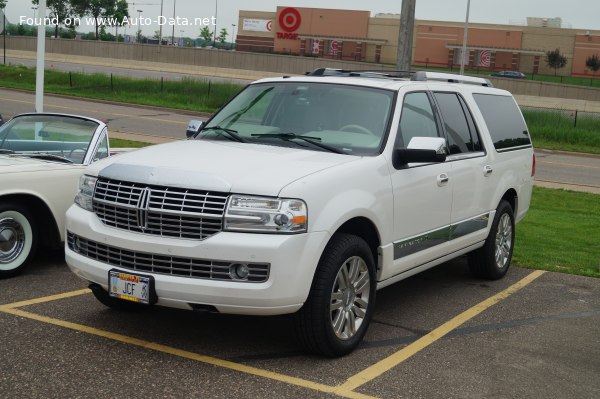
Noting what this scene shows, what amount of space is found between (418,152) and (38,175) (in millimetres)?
3395

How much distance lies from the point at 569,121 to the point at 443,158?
28638mm

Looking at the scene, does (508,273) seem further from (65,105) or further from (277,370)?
(65,105)

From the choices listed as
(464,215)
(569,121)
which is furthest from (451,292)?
(569,121)

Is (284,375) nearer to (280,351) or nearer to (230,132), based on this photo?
(280,351)

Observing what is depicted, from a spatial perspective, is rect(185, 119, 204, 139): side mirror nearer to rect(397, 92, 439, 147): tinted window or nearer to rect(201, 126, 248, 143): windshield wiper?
rect(201, 126, 248, 143): windshield wiper

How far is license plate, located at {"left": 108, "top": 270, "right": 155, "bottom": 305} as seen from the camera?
5277 mm

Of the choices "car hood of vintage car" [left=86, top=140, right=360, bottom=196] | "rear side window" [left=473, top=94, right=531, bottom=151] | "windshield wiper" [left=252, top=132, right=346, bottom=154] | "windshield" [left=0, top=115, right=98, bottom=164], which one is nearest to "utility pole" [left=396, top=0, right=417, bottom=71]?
"rear side window" [left=473, top=94, right=531, bottom=151]

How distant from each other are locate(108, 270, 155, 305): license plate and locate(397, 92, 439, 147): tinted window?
228cm

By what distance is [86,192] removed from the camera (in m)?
5.91

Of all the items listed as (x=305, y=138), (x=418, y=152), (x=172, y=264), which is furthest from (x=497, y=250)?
(x=172, y=264)

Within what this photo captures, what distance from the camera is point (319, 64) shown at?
65750 millimetres

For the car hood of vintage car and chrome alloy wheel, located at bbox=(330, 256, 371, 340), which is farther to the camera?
chrome alloy wheel, located at bbox=(330, 256, 371, 340)

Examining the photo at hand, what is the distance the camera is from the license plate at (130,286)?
17.3 feet

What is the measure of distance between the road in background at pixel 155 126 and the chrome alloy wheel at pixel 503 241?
9556 mm
